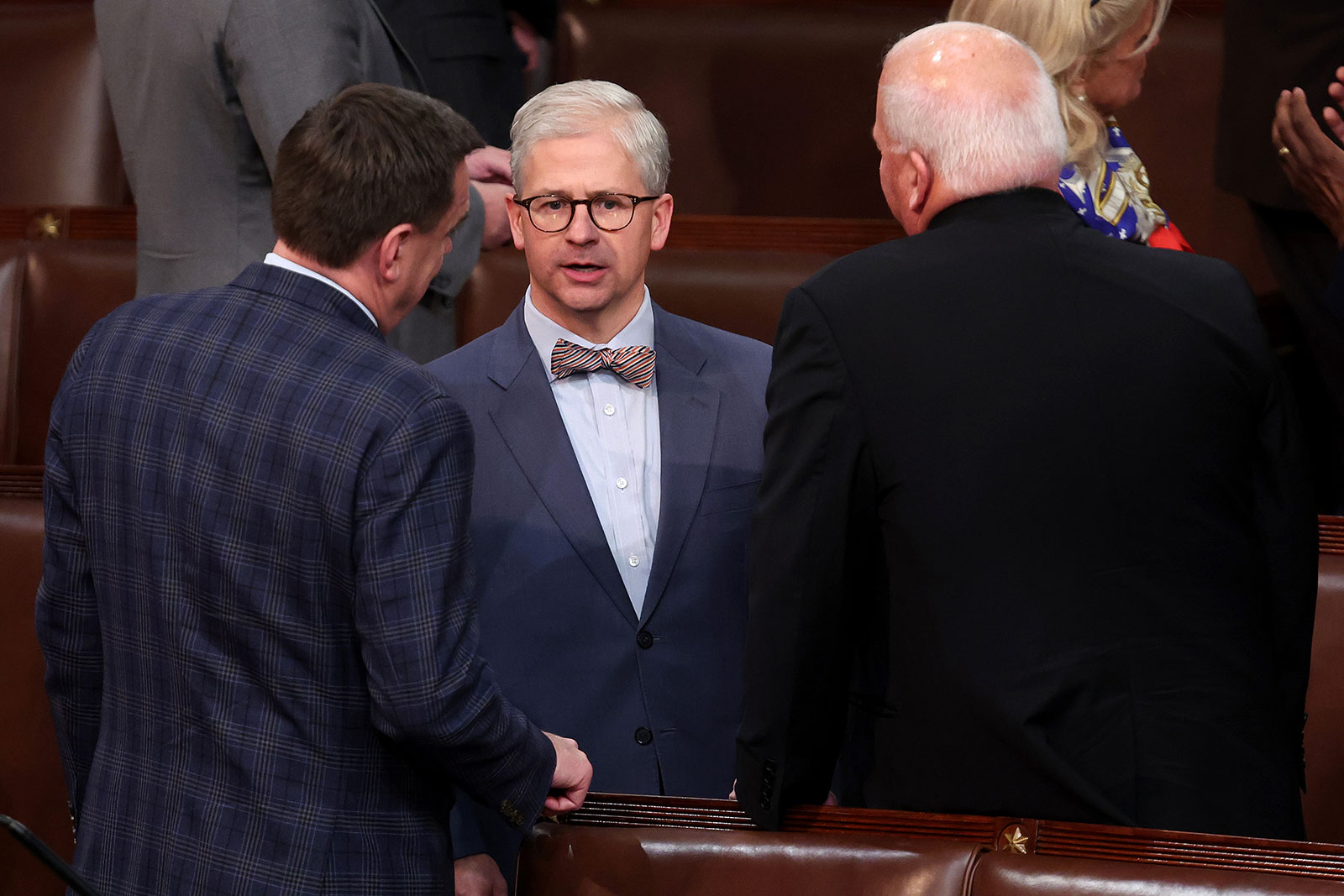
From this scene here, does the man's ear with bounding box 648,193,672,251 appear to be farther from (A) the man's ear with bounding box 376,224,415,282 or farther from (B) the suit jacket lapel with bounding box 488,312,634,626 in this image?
(A) the man's ear with bounding box 376,224,415,282

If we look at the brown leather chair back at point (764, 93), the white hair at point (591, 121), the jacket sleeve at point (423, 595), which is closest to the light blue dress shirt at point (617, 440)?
the white hair at point (591, 121)

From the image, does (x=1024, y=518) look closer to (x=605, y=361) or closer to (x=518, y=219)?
(x=605, y=361)

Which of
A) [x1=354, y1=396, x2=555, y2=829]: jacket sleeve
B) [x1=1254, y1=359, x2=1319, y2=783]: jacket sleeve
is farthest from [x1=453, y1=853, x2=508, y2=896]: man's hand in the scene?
[x1=1254, y1=359, x2=1319, y2=783]: jacket sleeve

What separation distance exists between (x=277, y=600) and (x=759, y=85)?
2.82m

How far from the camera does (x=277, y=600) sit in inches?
60.8

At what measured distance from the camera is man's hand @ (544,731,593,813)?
1.71 m

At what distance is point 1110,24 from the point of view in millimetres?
2299

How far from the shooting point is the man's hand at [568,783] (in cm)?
171

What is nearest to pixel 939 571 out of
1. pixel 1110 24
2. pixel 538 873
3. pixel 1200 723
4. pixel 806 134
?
pixel 1200 723

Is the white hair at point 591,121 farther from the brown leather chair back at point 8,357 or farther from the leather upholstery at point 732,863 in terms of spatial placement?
the brown leather chair back at point 8,357

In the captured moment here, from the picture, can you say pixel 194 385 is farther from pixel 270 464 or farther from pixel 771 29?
pixel 771 29

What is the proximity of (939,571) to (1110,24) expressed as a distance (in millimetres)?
1110

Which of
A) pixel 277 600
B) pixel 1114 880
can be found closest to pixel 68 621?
pixel 277 600

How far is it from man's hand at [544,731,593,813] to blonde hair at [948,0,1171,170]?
3.97ft
